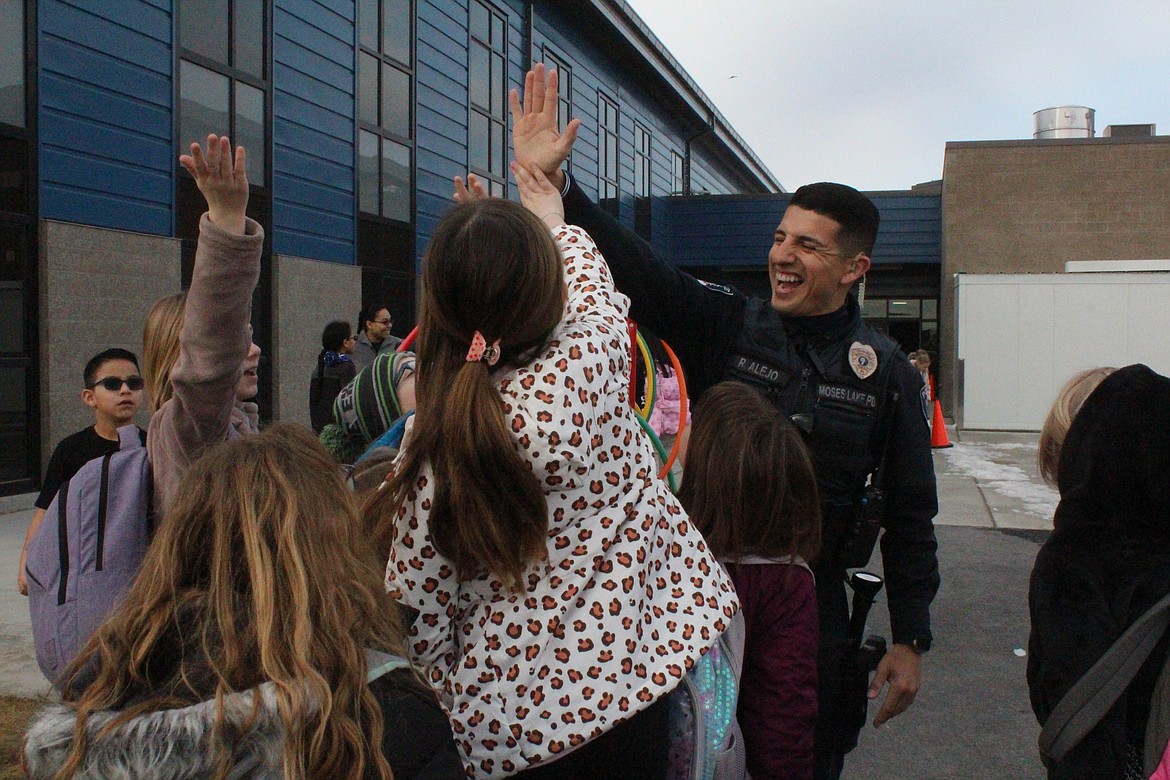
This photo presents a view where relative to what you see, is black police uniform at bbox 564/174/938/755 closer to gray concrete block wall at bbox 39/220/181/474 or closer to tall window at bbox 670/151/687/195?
gray concrete block wall at bbox 39/220/181/474

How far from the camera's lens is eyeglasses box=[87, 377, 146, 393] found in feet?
14.6

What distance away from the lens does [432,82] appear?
15.5 metres

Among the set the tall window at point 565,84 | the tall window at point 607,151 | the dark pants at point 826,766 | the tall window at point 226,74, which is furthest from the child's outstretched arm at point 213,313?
the tall window at point 607,151

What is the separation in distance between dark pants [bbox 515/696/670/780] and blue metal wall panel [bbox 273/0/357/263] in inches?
438

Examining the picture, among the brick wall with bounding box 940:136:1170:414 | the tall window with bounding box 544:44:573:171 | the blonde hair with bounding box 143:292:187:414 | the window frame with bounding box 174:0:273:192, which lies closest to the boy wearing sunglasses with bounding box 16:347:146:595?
the blonde hair with bounding box 143:292:187:414

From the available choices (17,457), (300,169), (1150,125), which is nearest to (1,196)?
(17,457)

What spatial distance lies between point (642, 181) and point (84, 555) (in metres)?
24.9

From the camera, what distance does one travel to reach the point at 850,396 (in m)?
2.49

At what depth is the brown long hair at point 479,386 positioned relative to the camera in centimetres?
147

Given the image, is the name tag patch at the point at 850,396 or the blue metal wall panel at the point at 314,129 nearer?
the name tag patch at the point at 850,396

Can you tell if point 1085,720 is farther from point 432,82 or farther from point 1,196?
point 432,82

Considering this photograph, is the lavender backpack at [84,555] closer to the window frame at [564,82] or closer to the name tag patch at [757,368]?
the name tag patch at [757,368]

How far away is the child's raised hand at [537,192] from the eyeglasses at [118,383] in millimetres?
3095

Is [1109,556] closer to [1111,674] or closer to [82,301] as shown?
[1111,674]
